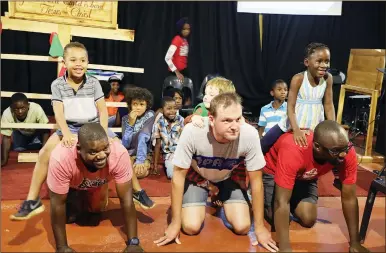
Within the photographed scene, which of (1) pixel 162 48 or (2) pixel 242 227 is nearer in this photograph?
(2) pixel 242 227

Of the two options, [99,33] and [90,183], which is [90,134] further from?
[99,33]

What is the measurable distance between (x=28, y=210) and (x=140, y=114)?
1.72 m

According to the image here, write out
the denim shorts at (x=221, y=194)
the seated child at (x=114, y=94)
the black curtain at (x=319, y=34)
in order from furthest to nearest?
the black curtain at (x=319, y=34) → the seated child at (x=114, y=94) → the denim shorts at (x=221, y=194)

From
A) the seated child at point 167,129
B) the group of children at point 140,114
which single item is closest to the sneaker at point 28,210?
the group of children at point 140,114

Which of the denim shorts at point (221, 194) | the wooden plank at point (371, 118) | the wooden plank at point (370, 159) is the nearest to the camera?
the denim shorts at point (221, 194)

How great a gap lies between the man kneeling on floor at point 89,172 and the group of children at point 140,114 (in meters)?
0.15

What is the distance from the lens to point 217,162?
2760 mm

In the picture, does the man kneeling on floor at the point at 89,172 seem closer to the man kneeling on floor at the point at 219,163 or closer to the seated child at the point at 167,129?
the man kneeling on floor at the point at 219,163

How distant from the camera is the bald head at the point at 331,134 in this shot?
7.68 ft

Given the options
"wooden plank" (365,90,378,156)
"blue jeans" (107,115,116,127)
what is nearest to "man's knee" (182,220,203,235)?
"blue jeans" (107,115,116,127)

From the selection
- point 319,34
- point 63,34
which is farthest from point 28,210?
point 319,34

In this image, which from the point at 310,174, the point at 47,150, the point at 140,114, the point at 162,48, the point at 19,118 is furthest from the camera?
the point at 162,48

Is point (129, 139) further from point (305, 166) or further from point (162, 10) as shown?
point (162, 10)

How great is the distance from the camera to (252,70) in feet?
23.3
